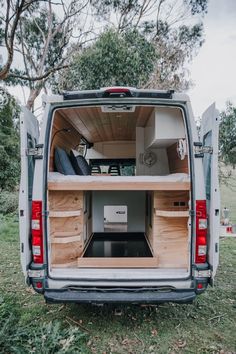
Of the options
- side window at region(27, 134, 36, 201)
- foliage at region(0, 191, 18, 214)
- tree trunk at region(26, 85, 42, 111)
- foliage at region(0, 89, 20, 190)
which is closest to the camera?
side window at region(27, 134, 36, 201)

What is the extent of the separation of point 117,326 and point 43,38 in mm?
12708

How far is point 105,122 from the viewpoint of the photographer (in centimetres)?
388

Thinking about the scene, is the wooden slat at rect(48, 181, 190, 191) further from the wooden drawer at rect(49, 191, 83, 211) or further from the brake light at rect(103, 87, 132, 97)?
the brake light at rect(103, 87, 132, 97)

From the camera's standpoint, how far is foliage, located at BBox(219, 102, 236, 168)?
8.15m

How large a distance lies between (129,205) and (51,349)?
7.71 feet

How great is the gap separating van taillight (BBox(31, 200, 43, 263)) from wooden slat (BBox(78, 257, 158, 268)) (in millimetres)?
417

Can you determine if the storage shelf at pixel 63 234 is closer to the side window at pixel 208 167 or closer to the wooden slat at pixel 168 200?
the wooden slat at pixel 168 200

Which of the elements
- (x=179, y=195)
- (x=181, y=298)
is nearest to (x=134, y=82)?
(x=179, y=195)

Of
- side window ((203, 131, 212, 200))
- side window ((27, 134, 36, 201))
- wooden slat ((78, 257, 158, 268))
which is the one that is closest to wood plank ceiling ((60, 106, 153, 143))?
side window ((27, 134, 36, 201))

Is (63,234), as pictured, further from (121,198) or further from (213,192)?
(121,198)

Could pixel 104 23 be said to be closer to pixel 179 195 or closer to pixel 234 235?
pixel 234 235

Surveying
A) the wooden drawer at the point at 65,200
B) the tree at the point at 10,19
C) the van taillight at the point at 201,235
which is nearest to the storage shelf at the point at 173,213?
the van taillight at the point at 201,235

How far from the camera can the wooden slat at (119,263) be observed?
2.54m

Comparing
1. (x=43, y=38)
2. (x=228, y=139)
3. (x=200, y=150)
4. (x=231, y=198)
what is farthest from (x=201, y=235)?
(x=43, y=38)
